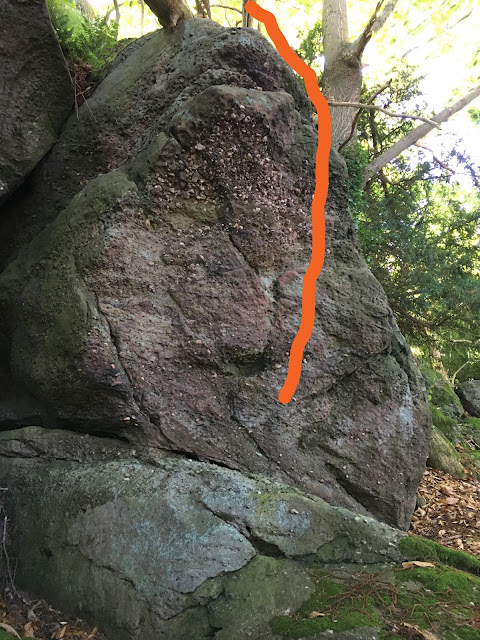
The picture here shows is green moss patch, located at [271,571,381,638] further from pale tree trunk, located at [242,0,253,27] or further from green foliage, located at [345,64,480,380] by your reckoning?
pale tree trunk, located at [242,0,253,27]

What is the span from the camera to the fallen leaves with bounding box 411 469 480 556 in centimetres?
504

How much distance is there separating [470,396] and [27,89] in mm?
10947

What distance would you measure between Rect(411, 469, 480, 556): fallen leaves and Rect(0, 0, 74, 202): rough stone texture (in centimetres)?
532

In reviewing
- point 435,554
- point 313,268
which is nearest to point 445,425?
point 313,268

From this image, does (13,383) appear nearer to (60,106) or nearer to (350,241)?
(60,106)

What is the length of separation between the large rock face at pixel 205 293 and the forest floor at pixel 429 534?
105cm

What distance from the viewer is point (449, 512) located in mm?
5695

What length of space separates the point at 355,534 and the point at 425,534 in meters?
2.16

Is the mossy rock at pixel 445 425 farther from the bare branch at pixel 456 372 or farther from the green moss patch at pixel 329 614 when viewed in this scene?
the green moss patch at pixel 329 614

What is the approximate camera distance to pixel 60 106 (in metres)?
4.56

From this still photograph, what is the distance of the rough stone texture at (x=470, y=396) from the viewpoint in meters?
11.3

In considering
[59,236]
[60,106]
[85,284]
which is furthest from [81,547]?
[60,106]

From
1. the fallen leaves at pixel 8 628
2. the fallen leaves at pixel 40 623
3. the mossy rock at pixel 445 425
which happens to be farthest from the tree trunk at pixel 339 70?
the fallen leaves at pixel 8 628

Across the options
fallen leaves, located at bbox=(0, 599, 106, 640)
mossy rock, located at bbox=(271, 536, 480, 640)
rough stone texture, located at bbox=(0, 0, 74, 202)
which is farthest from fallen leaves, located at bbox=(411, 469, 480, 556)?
rough stone texture, located at bbox=(0, 0, 74, 202)
